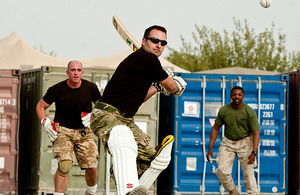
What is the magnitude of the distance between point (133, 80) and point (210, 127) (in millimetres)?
6910

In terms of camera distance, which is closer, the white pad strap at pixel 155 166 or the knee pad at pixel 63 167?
the white pad strap at pixel 155 166

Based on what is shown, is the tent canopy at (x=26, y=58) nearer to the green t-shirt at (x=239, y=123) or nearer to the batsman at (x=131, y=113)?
the green t-shirt at (x=239, y=123)

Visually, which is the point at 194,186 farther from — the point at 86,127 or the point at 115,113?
the point at 115,113

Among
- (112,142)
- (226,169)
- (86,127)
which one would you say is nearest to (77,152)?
(86,127)

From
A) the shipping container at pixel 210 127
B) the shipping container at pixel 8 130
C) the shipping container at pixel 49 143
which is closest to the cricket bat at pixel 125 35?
the shipping container at pixel 49 143

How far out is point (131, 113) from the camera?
743 centimetres

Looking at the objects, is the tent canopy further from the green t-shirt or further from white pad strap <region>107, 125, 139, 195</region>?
white pad strap <region>107, 125, 139, 195</region>

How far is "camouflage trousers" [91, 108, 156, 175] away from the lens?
7258 millimetres

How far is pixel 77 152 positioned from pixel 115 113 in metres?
3.53

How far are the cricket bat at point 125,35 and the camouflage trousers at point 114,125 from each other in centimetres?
176

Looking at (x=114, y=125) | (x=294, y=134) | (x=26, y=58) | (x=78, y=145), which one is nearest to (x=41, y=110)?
(x=78, y=145)

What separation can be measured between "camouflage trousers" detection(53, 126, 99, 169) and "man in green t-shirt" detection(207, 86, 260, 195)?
2.56m

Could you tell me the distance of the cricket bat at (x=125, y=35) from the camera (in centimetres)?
905

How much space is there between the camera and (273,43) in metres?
37.0
